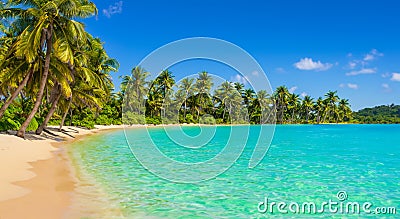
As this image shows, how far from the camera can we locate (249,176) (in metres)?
12.6

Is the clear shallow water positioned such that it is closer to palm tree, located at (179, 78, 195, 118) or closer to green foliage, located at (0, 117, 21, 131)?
green foliage, located at (0, 117, 21, 131)

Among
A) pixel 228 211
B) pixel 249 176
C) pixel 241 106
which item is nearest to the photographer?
pixel 228 211

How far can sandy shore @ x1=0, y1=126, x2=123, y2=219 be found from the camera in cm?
673

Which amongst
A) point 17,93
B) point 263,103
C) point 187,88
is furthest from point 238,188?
point 263,103

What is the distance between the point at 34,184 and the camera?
9.17 m

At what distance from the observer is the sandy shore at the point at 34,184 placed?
6730 mm

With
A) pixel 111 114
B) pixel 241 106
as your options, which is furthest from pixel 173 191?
pixel 241 106

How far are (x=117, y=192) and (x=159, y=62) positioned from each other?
605 centimetres

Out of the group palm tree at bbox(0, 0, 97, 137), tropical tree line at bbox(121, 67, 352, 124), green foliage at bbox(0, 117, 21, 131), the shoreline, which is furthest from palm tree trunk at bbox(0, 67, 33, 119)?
tropical tree line at bbox(121, 67, 352, 124)

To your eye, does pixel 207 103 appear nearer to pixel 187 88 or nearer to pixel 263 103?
pixel 187 88

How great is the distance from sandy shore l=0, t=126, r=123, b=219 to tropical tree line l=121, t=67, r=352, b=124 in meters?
43.1

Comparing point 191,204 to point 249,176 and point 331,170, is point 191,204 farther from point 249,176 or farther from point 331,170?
point 331,170

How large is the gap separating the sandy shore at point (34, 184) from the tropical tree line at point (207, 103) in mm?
43054

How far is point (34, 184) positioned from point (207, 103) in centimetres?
7099
